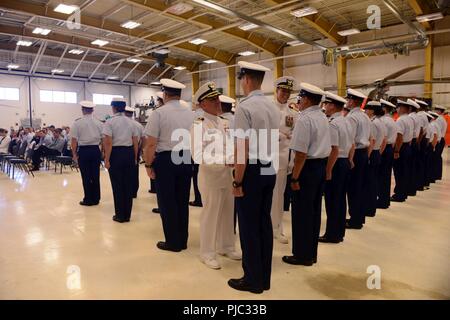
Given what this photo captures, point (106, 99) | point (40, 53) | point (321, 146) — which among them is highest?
point (40, 53)

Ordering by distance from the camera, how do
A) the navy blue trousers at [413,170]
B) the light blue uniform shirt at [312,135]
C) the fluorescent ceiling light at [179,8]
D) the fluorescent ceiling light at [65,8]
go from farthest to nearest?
1. the fluorescent ceiling light at [65,8]
2. the fluorescent ceiling light at [179,8]
3. the navy blue trousers at [413,170]
4. the light blue uniform shirt at [312,135]

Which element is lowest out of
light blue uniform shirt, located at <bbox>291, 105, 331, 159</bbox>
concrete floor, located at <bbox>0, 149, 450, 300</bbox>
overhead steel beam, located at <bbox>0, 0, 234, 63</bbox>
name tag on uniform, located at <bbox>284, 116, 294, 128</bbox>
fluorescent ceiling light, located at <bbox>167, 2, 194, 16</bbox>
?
concrete floor, located at <bbox>0, 149, 450, 300</bbox>

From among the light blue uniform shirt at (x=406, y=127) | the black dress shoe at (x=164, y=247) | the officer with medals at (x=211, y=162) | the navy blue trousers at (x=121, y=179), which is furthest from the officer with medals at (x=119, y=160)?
the light blue uniform shirt at (x=406, y=127)

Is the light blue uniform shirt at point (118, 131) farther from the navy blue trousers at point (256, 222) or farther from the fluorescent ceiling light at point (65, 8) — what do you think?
the fluorescent ceiling light at point (65, 8)

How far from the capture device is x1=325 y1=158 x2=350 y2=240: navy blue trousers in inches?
139

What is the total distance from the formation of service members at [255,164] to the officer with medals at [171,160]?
10 mm

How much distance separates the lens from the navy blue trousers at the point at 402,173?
18.8ft

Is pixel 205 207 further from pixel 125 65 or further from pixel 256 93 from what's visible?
pixel 125 65

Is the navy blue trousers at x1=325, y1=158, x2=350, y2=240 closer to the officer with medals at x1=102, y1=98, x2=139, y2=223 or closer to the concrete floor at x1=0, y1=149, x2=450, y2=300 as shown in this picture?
the concrete floor at x1=0, y1=149, x2=450, y2=300

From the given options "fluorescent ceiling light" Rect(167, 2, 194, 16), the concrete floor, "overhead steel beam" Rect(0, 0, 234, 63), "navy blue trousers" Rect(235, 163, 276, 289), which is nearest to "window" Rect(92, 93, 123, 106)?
"overhead steel beam" Rect(0, 0, 234, 63)

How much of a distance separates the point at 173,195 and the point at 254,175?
1.22 meters

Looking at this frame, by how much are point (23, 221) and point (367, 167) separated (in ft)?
15.5

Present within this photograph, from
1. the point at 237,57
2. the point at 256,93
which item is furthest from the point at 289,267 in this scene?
the point at 237,57

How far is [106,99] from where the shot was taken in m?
19.7
